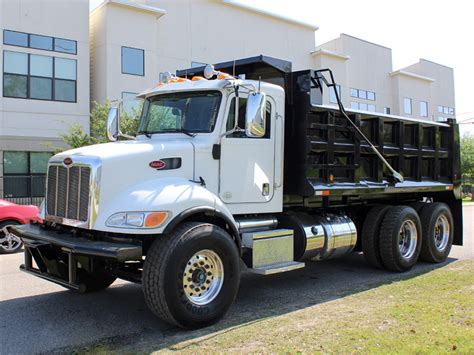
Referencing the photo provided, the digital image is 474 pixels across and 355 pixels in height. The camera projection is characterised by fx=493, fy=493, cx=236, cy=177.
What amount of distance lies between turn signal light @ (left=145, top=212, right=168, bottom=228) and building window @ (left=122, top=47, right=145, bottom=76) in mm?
18762

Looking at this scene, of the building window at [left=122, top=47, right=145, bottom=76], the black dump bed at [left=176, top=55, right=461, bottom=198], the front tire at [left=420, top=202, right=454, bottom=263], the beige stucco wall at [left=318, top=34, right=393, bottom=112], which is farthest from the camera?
the beige stucco wall at [left=318, top=34, right=393, bottom=112]

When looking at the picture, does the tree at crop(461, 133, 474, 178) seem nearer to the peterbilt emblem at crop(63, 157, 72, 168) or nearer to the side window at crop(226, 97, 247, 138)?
the side window at crop(226, 97, 247, 138)

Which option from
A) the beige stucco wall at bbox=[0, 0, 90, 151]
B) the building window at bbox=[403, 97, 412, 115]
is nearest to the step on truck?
the beige stucco wall at bbox=[0, 0, 90, 151]

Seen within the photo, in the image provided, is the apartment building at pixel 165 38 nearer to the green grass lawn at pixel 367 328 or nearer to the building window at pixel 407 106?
the building window at pixel 407 106

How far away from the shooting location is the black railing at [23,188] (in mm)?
20109

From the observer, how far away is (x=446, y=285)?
7297 mm

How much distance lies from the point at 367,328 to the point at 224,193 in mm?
2299

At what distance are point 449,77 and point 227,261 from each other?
1810 inches

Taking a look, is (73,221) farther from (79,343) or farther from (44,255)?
(79,343)

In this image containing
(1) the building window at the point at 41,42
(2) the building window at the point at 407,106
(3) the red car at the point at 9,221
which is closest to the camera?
(3) the red car at the point at 9,221

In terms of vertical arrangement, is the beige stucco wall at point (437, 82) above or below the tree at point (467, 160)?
above

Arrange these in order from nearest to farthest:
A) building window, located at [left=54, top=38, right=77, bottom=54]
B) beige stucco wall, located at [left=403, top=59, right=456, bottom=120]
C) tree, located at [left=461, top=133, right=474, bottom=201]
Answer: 1. building window, located at [left=54, top=38, right=77, bottom=54]
2. tree, located at [left=461, top=133, right=474, bottom=201]
3. beige stucco wall, located at [left=403, top=59, right=456, bottom=120]

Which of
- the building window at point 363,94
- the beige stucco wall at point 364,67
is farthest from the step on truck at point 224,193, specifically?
the building window at point 363,94

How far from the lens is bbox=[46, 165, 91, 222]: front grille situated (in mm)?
→ 5328
